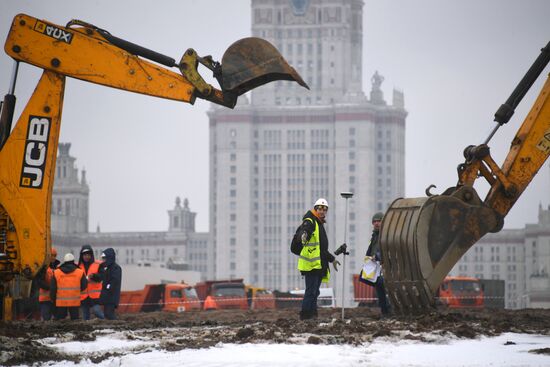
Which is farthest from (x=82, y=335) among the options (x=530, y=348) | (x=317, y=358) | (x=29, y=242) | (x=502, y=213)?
(x=502, y=213)

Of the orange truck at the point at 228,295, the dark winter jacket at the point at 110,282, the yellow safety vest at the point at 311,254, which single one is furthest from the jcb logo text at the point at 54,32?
the orange truck at the point at 228,295

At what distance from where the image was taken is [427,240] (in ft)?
58.3

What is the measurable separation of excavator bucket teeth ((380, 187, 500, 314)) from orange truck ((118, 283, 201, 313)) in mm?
30745

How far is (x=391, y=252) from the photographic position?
18.4m

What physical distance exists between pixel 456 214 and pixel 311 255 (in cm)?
195

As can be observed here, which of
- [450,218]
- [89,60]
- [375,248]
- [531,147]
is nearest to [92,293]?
[375,248]

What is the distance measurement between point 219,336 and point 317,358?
7.96 ft

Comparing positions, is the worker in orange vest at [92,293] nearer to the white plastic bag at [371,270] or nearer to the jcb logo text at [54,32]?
the white plastic bag at [371,270]

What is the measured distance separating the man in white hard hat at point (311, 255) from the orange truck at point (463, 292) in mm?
29033

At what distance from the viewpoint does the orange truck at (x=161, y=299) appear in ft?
161

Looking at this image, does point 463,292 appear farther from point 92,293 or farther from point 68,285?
point 68,285

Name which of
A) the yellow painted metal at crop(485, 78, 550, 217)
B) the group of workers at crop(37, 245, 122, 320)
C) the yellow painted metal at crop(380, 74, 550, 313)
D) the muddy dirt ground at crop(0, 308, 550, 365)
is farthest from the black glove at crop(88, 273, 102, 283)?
the yellow painted metal at crop(485, 78, 550, 217)

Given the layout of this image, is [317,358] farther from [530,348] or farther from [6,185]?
[6,185]

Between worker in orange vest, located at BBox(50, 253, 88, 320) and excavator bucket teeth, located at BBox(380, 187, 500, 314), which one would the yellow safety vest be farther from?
worker in orange vest, located at BBox(50, 253, 88, 320)
